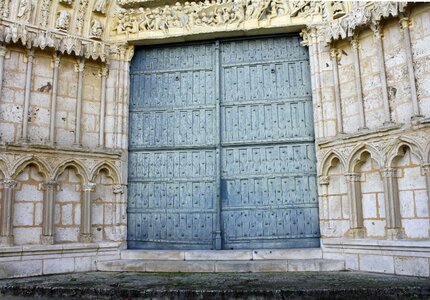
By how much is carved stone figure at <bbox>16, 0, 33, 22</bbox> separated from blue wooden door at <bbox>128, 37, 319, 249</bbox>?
1.66 m

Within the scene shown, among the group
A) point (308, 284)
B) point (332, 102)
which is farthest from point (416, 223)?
point (332, 102)

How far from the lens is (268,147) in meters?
6.67

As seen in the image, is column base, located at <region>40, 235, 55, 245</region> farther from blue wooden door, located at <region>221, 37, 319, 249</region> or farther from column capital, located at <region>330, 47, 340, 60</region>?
column capital, located at <region>330, 47, 340, 60</region>

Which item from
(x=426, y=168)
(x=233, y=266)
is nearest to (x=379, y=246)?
(x=426, y=168)

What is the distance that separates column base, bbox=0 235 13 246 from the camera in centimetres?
569

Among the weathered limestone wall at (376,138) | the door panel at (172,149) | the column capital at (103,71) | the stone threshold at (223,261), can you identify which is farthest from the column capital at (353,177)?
the column capital at (103,71)

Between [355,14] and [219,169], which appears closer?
[355,14]

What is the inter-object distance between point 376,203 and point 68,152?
13.6 ft

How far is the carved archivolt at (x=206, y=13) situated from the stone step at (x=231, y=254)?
10.8 feet

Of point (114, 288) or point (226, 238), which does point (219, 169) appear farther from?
point (114, 288)

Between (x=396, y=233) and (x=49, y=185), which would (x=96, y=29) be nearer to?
(x=49, y=185)

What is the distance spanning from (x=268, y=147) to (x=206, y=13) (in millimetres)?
2239

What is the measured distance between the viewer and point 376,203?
227 inches

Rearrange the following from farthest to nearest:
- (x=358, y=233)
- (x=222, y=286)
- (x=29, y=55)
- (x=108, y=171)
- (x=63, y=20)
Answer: (x=108, y=171) < (x=63, y=20) < (x=29, y=55) < (x=358, y=233) < (x=222, y=286)
